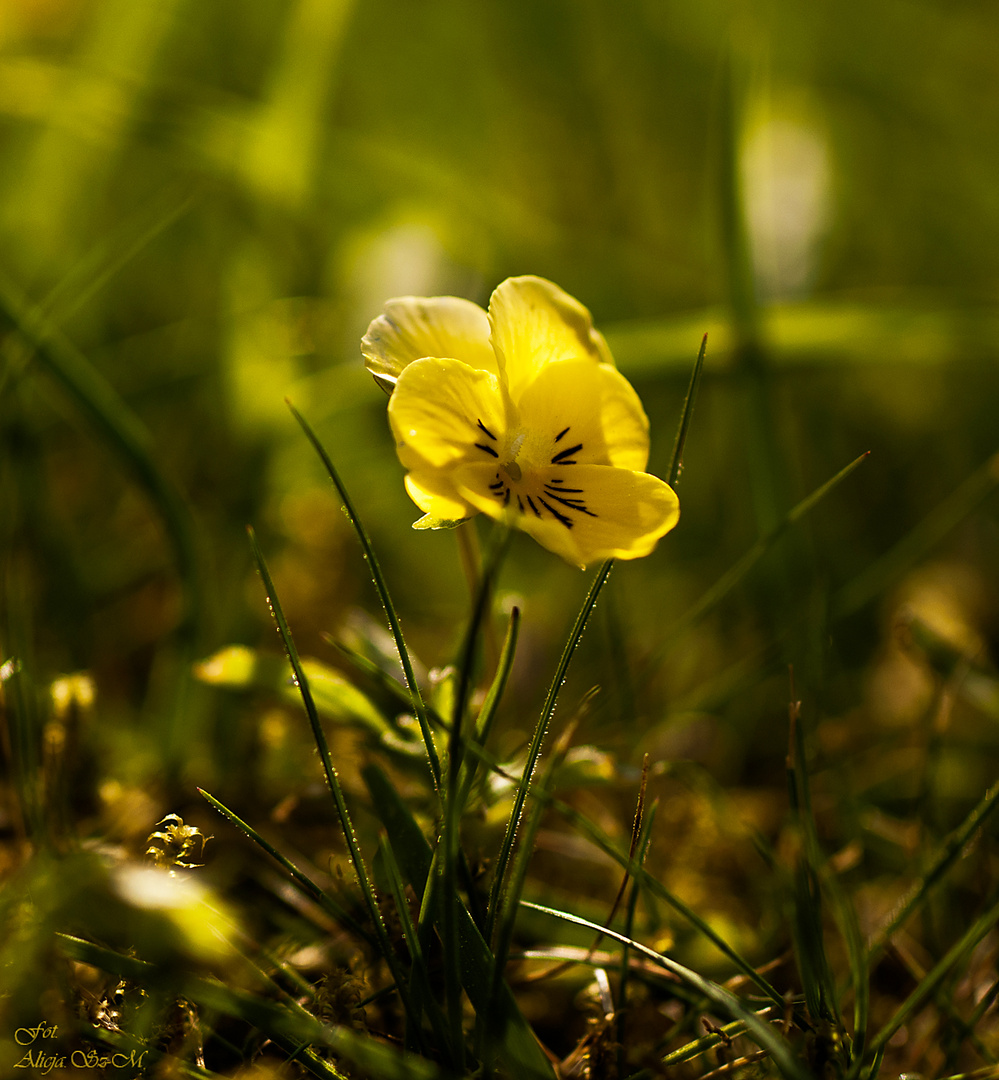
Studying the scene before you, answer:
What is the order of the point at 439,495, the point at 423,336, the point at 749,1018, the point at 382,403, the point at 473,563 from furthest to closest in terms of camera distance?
the point at 382,403 → the point at 473,563 → the point at 423,336 → the point at 439,495 → the point at 749,1018

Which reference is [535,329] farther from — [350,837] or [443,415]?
[350,837]

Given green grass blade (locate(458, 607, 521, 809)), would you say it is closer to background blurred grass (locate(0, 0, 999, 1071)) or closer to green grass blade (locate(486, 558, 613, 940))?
green grass blade (locate(486, 558, 613, 940))

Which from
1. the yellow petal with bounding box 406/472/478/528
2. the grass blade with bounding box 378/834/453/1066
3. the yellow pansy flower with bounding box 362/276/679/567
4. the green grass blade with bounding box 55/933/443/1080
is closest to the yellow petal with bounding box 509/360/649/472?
the yellow pansy flower with bounding box 362/276/679/567

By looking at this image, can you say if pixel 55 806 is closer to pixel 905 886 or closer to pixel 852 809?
pixel 852 809

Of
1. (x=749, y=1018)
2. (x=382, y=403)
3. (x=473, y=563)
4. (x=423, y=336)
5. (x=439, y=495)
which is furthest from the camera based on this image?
(x=382, y=403)

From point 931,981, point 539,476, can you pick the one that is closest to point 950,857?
point 931,981

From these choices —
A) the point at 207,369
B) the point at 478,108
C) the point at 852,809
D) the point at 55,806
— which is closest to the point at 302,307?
the point at 207,369
